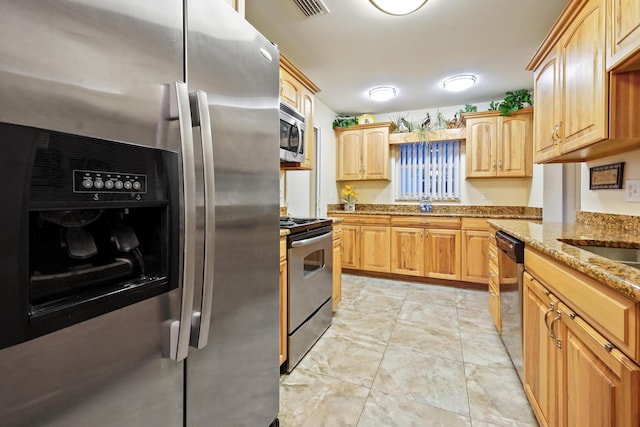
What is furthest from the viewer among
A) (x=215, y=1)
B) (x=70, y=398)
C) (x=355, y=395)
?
(x=355, y=395)

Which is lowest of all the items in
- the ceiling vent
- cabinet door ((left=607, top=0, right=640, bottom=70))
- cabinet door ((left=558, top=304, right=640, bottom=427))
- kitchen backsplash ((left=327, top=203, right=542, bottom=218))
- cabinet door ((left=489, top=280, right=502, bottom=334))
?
cabinet door ((left=489, top=280, right=502, bottom=334))

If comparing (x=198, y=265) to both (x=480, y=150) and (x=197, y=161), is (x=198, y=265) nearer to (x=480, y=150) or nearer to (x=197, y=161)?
(x=197, y=161)

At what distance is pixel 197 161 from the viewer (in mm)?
789

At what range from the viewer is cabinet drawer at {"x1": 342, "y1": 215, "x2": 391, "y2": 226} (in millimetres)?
3997

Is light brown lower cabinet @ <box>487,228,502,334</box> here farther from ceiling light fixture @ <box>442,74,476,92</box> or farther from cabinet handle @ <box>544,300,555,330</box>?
ceiling light fixture @ <box>442,74,476,92</box>

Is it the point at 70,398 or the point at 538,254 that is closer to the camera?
the point at 70,398

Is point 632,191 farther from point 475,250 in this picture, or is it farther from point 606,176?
point 475,250

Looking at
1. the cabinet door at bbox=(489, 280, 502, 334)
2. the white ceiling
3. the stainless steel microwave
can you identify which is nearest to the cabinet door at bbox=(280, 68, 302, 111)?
the stainless steel microwave

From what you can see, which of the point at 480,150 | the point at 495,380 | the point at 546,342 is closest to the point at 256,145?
the point at 546,342

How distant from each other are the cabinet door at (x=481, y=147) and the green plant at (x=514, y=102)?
13 cm

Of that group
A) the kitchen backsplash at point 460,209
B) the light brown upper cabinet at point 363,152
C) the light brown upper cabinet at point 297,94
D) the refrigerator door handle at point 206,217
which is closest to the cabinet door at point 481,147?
the kitchen backsplash at point 460,209

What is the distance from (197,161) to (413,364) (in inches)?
74.8

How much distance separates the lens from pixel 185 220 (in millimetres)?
713

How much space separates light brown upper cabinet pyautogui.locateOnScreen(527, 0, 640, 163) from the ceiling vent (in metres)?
1.51
